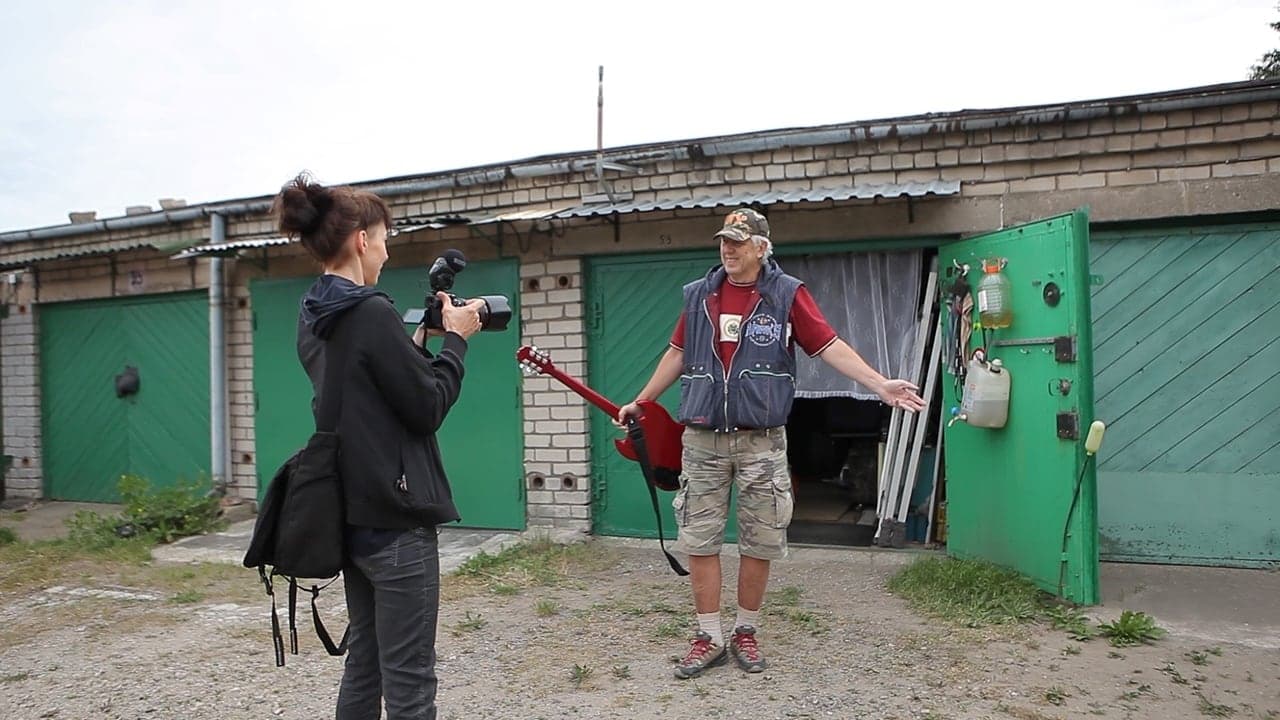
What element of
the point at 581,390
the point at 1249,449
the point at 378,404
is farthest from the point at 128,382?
the point at 1249,449

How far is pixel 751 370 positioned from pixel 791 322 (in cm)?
27

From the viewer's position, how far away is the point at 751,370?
12.7 feet

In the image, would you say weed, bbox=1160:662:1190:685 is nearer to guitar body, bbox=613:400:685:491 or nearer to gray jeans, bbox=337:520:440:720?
guitar body, bbox=613:400:685:491

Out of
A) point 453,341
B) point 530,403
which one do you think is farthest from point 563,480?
point 453,341

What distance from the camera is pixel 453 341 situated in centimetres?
262

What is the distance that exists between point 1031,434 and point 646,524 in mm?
2612

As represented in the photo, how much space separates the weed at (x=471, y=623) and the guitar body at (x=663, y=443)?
1.12 meters

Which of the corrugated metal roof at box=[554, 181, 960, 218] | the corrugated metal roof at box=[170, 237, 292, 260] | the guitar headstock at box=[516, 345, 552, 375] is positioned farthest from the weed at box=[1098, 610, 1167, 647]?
the corrugated metal roof at box=[170, 237, 292, 260]

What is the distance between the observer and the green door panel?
635cm

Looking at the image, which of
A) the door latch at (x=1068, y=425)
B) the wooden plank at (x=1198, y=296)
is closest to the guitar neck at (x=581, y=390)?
the door latch at (x=1068, y=425)

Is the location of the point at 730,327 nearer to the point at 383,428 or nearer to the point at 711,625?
the point at 711,625

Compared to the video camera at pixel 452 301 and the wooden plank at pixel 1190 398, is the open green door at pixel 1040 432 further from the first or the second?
the video camera at pixel 452 301

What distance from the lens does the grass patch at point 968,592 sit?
4500 millimetres

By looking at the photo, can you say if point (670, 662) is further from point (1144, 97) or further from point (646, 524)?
point (1144, 97)
